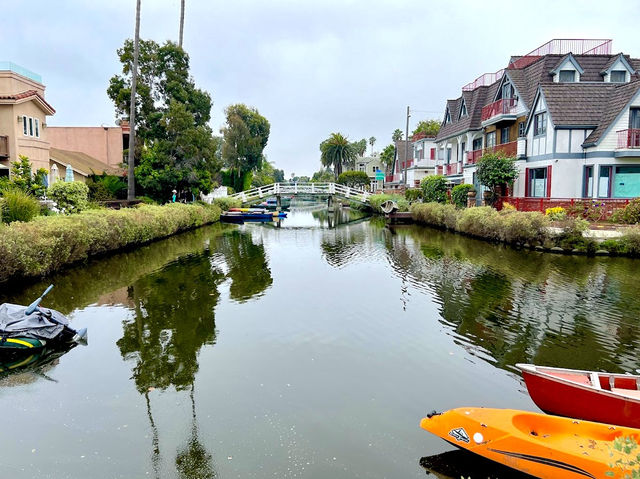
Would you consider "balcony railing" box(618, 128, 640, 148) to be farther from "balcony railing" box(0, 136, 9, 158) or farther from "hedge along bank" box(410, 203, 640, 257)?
"balcony railing" box(0, 136, 9, 158)

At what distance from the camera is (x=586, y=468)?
17.0 ft

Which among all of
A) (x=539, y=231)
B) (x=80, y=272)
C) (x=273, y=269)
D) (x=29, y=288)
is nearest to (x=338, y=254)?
(x=273, y=269)

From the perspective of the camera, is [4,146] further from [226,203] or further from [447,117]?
[447,117]

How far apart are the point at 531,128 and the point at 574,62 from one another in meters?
5.40

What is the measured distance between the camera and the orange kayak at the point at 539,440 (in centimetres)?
521

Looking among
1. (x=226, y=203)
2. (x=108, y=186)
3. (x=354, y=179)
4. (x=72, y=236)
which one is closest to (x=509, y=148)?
(x=226, y=203)

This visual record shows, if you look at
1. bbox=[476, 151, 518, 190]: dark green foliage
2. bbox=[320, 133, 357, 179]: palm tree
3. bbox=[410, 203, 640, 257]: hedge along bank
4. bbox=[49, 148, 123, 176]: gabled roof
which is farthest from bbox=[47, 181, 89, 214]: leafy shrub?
bbox=[320, 133, 357, 179]: palm tree

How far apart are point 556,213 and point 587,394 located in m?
19.5

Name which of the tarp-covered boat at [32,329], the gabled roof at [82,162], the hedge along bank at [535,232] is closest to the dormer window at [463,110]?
the hedge along bank at [535,232]

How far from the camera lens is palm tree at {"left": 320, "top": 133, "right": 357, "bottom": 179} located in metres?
93.8

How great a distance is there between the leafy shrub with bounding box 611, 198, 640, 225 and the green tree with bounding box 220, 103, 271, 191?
173 feet

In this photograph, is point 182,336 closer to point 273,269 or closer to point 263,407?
point 263,407

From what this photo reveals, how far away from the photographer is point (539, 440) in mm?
5559

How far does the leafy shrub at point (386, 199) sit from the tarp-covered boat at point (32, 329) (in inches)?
1477
